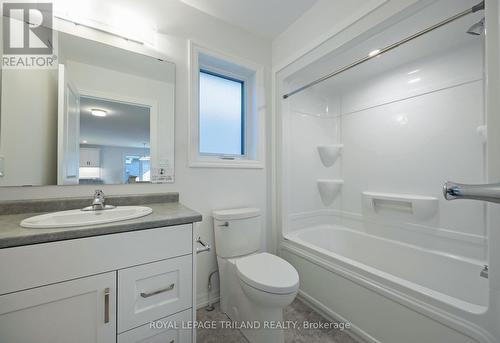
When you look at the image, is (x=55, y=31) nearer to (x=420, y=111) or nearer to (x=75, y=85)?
(x=75, y=85)


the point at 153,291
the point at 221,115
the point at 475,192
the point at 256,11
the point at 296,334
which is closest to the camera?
the point at 475,192

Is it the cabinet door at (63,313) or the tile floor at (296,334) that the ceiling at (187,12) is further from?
the tile floor at (296,334)

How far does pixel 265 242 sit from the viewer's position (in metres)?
1.96

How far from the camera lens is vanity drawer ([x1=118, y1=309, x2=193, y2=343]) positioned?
0.89 metres

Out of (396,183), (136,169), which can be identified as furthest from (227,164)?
(396,183)

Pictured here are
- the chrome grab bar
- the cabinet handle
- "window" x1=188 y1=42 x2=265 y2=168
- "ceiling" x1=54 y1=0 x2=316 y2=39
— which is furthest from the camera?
"window" x1=188 y1=42 x2=265 y2=168

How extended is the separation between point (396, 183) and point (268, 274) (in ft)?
5.09

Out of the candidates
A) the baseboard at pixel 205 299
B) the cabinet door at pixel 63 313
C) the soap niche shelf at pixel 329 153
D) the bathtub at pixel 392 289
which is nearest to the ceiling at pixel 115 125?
the cabinet door at pixel 63 313

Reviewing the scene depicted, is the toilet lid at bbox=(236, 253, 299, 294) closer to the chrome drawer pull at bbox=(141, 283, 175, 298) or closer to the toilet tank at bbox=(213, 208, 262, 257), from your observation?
the toilet tank at bbox=(213, 208, 262, 257)

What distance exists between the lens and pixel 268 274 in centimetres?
120

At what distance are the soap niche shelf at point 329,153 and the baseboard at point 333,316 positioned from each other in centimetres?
142

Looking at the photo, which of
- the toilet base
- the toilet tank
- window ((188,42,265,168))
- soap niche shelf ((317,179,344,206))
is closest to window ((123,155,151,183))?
window ((188,42,265,168))

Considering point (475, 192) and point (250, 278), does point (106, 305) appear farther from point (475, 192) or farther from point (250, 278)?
point (475, 192)

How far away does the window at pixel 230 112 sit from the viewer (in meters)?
1.79
